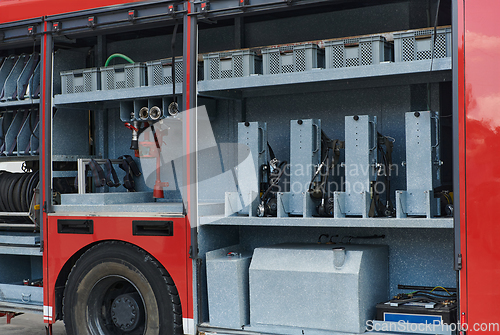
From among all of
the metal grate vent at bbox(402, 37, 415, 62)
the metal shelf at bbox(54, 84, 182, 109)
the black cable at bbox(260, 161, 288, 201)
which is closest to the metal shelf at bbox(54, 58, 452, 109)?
the metal shelf at bbox(54, 84, 182, 109)

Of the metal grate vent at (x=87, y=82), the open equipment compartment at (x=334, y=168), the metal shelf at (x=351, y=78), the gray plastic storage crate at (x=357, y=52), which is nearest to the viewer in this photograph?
the metal shelf at (x=351, y=78)

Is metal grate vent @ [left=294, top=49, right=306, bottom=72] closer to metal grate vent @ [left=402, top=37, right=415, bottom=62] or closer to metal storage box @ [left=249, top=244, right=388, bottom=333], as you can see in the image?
metal grate vent @ [left=402, top=37, right=415, bottom=62]

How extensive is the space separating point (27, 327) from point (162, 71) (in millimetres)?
3783

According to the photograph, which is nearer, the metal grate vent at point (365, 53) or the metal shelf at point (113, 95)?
the metal grate vent at point (365, 53)

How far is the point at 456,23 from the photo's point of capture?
12.3ft

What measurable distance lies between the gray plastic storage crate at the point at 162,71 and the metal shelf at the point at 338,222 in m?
1.35

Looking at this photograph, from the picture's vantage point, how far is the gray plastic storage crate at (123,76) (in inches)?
209

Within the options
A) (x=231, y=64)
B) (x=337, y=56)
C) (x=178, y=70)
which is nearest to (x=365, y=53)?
(x=337, y=56)

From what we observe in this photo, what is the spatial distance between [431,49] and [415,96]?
748 millimetres

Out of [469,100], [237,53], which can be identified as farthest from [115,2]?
[469,100]

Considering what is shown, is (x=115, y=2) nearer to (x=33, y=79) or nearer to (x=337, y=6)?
(x=33, y=79)

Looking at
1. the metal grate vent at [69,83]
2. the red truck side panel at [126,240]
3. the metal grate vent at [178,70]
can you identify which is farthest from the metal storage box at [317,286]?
the metal grate vent at [69,83]

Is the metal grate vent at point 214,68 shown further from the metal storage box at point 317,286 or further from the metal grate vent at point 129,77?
the metal storage box at point 317,286

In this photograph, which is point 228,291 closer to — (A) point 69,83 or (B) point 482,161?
(B) point 482,161
